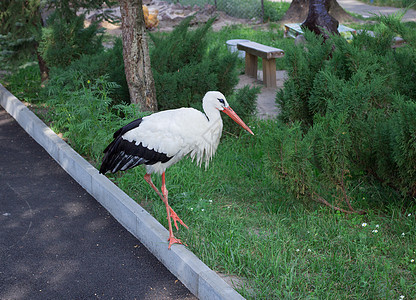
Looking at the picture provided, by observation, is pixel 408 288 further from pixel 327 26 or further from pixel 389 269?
pixel 327 26

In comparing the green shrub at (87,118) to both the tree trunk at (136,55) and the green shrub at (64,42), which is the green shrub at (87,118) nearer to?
the tree trunk at (136,55)

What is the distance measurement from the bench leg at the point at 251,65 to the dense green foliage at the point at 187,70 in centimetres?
269

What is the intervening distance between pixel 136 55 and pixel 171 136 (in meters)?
3.09

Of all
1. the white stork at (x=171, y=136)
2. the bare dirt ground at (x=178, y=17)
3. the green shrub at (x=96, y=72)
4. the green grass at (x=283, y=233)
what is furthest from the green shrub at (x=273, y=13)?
the white stork at (x=171, y=136)

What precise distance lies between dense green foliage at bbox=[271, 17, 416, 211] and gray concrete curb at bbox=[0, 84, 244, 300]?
1.23 meters

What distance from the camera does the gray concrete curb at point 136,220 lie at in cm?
400

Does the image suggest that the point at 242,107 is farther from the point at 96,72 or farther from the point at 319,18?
the point at 319,18

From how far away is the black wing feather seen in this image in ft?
15.6

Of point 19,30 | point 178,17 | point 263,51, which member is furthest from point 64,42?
point 178,17

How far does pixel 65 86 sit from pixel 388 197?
15.9ft

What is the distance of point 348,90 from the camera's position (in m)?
5.27

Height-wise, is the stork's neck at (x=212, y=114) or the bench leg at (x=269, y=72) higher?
the stork's neck at (x=212, y=114)

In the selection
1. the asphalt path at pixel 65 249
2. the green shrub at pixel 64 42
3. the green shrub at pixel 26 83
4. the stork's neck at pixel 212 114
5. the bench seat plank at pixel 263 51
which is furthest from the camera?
the bench seat plank at pixel 263 51

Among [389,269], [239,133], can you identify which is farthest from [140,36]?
[389,269]
